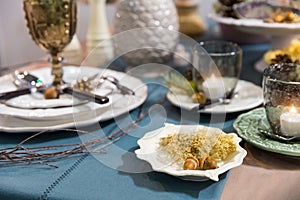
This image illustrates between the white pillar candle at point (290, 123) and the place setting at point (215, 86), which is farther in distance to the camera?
the place setting at point (215, 86)

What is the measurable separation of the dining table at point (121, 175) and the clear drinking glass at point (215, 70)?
3.9 inches

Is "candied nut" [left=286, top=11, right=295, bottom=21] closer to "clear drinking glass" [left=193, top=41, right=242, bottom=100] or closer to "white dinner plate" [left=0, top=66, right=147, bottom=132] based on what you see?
"clear drinking glass" [left=193, top=41, right=242, bottom=100]

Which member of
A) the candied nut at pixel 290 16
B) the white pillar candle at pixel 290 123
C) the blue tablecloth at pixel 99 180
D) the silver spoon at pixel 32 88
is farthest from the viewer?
the candied nut at pixel 290 16

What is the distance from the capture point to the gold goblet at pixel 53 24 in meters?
0.81

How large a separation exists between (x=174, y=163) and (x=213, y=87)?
10.1 inches

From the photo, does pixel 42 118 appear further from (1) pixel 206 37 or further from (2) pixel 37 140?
(1) pixel 206 37

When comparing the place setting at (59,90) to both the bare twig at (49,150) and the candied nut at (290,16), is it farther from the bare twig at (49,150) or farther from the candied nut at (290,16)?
the candied nut at (290,16)

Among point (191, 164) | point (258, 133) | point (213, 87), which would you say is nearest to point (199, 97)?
point (213, 87)

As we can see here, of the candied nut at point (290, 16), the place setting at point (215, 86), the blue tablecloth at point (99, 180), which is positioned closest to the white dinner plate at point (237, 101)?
the place setting at point (215, 86)

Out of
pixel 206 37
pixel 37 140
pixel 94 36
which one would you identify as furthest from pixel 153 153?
pixel 206 37

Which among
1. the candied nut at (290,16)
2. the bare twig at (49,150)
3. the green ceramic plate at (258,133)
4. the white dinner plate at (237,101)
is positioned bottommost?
the bare twig at (49,150)

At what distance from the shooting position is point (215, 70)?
793 mm

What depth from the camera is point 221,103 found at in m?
0.77

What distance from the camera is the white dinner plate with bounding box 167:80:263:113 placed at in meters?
0.74
